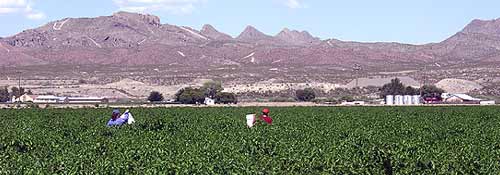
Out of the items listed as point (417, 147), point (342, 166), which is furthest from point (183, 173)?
point (417, 147)

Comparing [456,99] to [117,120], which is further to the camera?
[456,99]

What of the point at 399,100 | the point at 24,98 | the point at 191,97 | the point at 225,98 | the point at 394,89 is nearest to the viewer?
the point at 399,100

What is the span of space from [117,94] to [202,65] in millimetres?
63748

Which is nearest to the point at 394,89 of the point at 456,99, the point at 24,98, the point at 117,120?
the point at 456,99

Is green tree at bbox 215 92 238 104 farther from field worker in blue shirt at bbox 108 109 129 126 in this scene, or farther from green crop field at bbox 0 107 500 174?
green crop field at bbox 0 107 500 174

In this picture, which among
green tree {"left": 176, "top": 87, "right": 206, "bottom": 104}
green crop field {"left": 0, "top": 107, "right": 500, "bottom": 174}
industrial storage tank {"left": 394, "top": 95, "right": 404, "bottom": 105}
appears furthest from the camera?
green tree {"left": 176, "top": 87, "right": 206, "bottom": 104}

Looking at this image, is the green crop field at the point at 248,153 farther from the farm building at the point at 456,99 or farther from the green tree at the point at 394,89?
the green tree at the point at 394,89

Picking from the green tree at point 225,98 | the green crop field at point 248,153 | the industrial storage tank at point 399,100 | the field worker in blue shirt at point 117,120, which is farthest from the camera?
the green tree at point 225,98

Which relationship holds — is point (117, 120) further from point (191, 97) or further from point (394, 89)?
point (394, 89)

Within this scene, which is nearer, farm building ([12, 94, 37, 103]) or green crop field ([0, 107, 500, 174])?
green crop field ([0, 107, 500, 174])

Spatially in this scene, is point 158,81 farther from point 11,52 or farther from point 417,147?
point 417,147

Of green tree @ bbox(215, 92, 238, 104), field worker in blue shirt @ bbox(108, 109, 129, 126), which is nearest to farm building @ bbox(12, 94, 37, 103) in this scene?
green tree @ bbox(215, 92, 238, 104)

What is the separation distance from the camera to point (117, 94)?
115812 millimetres

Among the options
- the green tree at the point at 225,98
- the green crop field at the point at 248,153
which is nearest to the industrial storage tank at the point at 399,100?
the green tree at the point at 225,98
